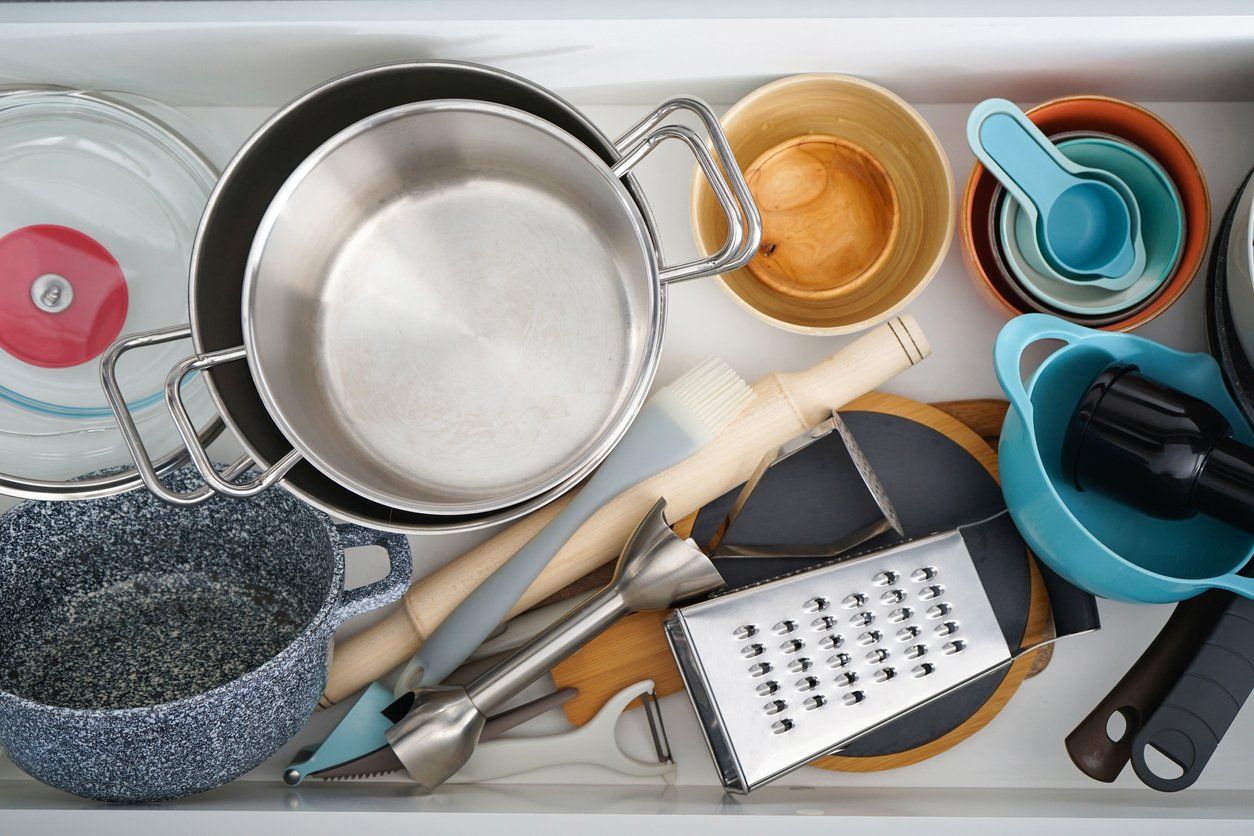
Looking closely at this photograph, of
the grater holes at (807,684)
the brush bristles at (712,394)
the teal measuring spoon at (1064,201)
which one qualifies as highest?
the teal measuring spoon at (1064,201)

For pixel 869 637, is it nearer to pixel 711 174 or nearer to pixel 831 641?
pixel 831 641

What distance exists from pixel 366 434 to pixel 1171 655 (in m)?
0.58

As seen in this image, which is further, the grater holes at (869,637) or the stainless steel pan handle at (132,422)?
the grater holes at (869,637)

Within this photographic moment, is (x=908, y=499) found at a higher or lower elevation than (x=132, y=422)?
lower

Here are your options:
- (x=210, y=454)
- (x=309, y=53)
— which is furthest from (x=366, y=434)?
(x=309, y=53)

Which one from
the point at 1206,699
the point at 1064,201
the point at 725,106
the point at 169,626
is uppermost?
the point at 725,106

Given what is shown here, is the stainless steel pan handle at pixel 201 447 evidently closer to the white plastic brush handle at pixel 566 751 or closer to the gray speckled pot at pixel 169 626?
the gray speckled pot at pixel 169 626

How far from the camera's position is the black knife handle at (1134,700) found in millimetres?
626

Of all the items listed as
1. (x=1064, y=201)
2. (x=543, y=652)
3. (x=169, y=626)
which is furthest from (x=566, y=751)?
(x=1064, y=201)

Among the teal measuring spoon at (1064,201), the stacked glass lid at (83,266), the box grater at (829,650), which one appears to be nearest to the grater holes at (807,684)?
the box grater at (829,650)

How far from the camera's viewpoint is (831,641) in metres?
0.66

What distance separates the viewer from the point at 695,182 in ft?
2.18

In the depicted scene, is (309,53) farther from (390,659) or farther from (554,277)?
(390,659)

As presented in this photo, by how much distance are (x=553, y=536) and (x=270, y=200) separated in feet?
1.00
